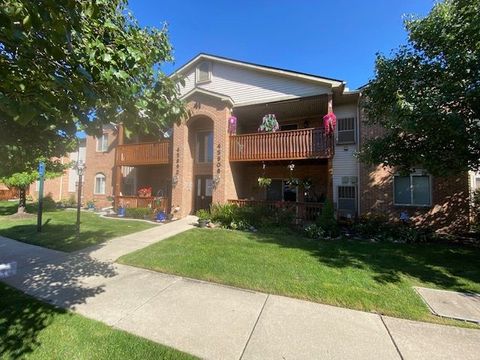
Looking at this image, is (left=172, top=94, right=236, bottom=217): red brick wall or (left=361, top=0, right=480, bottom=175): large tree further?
(left=172, top=94, right=236, bottom=217): red brick wall

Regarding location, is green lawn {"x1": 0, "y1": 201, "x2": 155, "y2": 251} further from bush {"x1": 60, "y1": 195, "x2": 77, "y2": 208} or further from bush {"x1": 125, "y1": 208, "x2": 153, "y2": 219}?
bush {"x1": 60, "y1": 195, "x2": 77, "y2": 208}

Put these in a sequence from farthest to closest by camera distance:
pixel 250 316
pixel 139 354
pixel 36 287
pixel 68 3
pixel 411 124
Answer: pixel 411 124, pixel 36 287, pixel 250 316, pixel 139 354, pixel 68 3

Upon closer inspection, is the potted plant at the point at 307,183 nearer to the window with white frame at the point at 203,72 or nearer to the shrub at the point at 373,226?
the shrub at the point at 373,226

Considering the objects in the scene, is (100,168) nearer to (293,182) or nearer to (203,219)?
(203,219)

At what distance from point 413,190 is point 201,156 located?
1057 cm

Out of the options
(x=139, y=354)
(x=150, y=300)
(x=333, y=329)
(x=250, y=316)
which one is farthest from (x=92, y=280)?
(x=333, y=329)

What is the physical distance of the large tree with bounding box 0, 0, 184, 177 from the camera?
249cm

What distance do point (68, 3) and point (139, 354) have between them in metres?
3.88

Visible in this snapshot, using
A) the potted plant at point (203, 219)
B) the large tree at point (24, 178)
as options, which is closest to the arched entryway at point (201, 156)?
the potted plant at point (203, 219)

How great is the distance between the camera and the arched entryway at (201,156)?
1449 cm

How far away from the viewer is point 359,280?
5379 millimetres

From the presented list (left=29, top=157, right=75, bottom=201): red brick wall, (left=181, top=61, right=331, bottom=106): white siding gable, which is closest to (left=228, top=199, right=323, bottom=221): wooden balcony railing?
(left=181, top=61, right=331, bottom=106): white siding gable

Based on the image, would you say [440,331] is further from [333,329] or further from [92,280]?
[92,280]

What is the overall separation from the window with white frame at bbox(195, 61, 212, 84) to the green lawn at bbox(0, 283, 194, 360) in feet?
44.6
